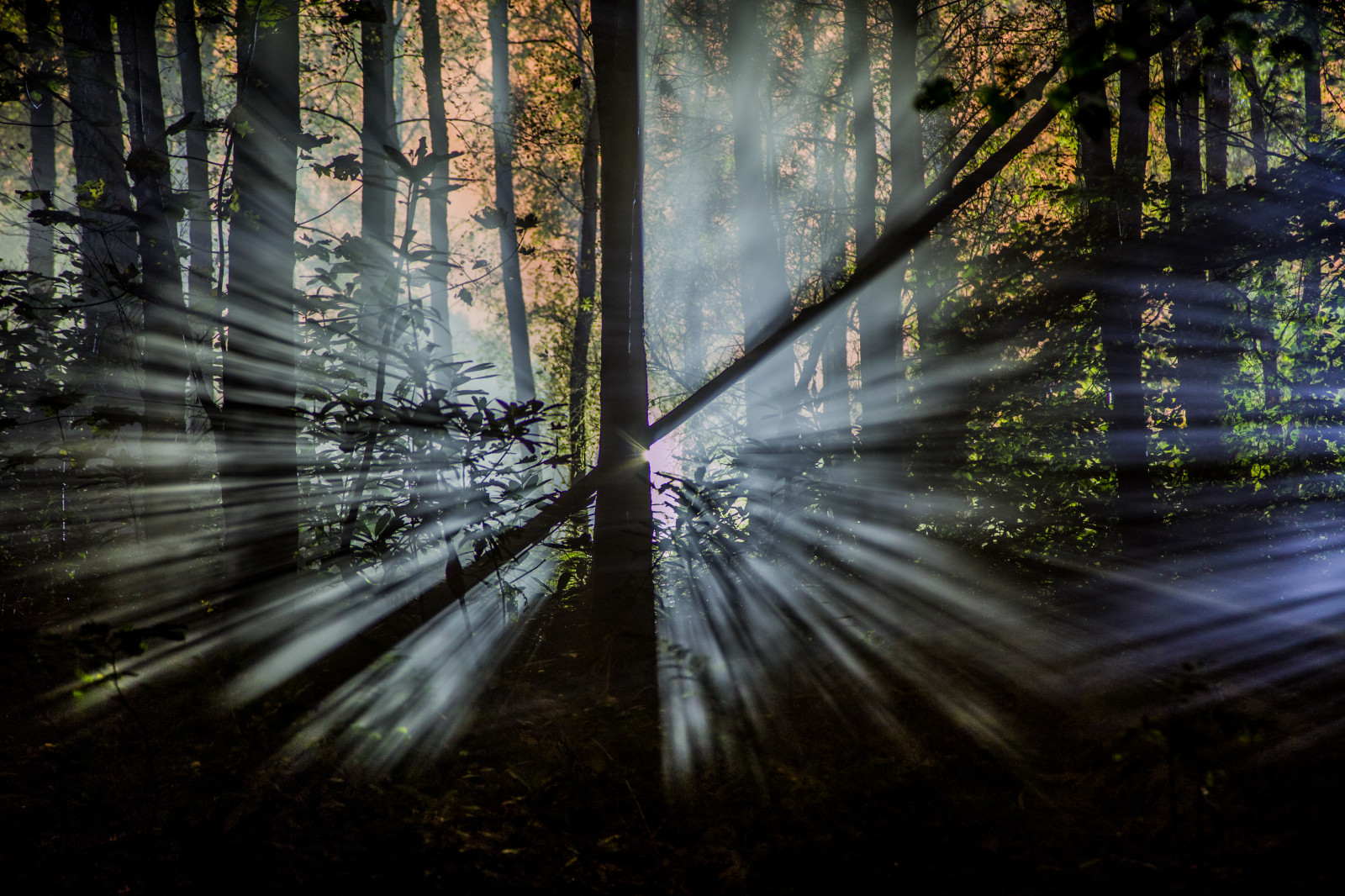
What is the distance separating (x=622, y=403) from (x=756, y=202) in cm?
607

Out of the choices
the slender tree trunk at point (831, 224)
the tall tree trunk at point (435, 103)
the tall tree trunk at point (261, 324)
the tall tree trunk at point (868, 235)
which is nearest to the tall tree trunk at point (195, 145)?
the tall tree trunk at point (435, 103)

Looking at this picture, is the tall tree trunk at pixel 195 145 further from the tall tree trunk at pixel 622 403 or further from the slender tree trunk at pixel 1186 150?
the slender tree trunk at pixel 1186 150

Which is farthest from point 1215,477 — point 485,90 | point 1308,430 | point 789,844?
point 485,90

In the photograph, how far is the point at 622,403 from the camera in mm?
3461

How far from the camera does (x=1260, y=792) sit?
2.88 meters

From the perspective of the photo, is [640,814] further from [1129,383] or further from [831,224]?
[831,224]

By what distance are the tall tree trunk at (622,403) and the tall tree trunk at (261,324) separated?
1.64m

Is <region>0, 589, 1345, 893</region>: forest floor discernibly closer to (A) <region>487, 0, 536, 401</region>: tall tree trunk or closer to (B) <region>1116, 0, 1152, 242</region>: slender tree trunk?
(B) <region>1116, 0, 1152, 242</region>: slender tree trunk

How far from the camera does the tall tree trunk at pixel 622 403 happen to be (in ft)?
11.2

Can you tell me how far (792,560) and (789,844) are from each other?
223cm

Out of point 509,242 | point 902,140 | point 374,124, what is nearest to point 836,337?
point 902,140

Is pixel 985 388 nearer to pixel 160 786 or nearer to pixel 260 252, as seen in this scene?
pixel 260 252

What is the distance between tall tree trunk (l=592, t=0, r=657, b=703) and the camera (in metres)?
3.41

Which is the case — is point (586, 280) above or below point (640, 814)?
above
